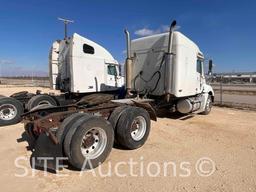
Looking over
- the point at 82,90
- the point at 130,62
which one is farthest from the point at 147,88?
the point at 82,90

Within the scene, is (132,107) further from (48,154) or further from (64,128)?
(48,154)

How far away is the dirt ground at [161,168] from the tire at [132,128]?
20cm

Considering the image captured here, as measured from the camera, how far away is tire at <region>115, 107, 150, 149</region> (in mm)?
5629

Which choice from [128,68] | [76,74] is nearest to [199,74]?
[128,68]

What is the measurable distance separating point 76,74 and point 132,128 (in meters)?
5.84

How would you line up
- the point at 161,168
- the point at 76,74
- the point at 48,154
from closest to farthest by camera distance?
the point at 48,154
the point at 161,168
the point at 76,74

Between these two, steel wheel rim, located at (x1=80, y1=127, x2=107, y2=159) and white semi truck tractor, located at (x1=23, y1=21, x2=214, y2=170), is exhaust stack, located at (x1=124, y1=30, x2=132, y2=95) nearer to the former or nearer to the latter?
white semi truck tractor, located at (x1=23, y1=21, x2=214, y2=170)

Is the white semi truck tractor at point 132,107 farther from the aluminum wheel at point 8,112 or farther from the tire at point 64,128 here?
the aluminum wheel at point 8,112

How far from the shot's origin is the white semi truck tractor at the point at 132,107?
4.52 metres

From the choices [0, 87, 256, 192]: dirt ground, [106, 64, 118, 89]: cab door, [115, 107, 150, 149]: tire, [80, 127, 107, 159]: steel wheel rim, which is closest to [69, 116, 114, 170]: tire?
[80, 127, 107, 159]: steel wheel rim

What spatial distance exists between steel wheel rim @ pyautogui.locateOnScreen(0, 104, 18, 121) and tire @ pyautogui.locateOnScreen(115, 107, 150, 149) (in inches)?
202

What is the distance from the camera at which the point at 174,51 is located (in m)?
8.04

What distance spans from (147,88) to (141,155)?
394cm

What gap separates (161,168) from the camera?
4.79 m
